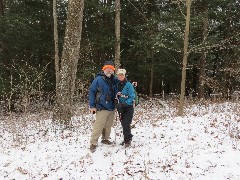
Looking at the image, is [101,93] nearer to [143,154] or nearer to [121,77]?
[121,77]

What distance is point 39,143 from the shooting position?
968 cm

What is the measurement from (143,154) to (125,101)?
1451mm

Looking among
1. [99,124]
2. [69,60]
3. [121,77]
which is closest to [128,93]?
[121,77]

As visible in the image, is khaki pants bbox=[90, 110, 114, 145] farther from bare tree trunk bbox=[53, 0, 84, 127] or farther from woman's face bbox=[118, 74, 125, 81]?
bare tree trunk bbox=[53, 0, 84, 127]

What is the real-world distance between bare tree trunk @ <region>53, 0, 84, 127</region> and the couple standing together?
276cm

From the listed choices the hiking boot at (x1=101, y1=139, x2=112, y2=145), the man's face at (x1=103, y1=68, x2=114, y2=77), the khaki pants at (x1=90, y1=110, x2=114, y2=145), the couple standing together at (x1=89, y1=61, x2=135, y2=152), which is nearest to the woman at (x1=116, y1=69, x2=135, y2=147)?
the couple standing together at (x1=89, y1=61, x2=135, y2=152)

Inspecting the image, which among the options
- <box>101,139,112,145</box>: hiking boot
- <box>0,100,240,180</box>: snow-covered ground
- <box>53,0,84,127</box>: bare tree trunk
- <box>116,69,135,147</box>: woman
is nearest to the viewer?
<box>0,100,240,180</box>: snow-covered ground

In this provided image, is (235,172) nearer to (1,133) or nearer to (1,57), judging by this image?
(1,133)

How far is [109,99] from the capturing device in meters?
8.31

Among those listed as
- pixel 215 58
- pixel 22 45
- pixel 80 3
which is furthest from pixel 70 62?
Answer: pixel 215 58

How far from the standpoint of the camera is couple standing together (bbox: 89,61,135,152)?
27.0 ft

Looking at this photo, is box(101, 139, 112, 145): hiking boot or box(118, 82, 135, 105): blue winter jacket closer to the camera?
box(118, 82, 135, 105): blue winter jacket

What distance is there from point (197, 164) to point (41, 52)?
59.7ft

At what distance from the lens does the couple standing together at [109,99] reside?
8.22m
